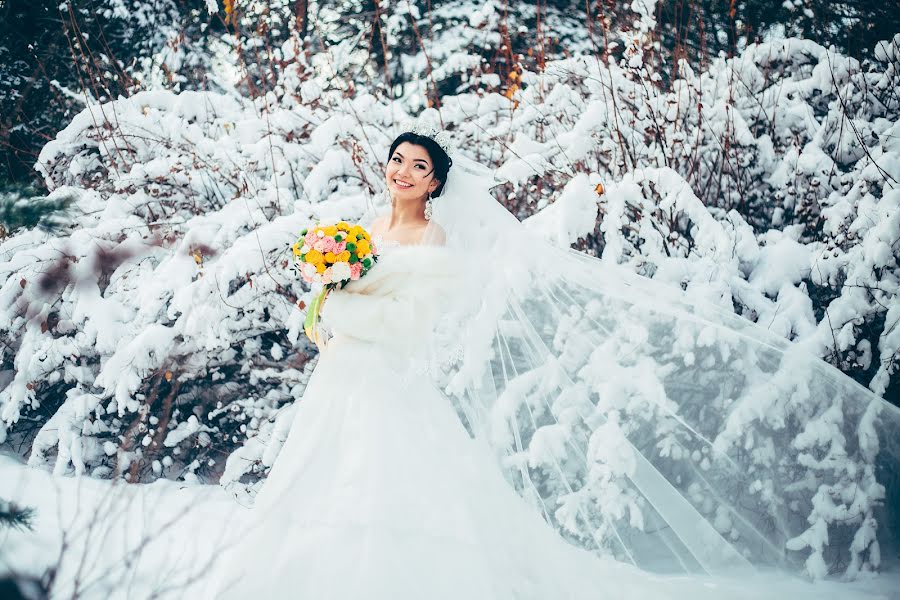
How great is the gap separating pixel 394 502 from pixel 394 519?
0.05 m

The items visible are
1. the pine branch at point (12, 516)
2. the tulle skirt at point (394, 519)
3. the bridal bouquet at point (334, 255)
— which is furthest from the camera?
the bridal bouquet at point (334, 255)

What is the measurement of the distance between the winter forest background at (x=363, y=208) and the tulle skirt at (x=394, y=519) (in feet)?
4.06

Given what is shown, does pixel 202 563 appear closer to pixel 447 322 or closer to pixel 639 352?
pixel 447 322

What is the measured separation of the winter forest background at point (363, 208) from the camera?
3.06m

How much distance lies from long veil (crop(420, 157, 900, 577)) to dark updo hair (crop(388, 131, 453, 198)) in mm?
230

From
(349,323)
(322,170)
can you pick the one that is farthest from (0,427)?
(349,323)

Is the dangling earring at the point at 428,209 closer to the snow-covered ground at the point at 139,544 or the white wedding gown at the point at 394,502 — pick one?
the white wedding gown at the point at 394,502

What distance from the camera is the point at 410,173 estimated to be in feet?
8.41

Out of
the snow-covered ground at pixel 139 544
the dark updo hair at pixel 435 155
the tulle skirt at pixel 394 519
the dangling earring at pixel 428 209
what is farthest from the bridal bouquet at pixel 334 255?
the snow-covered ground at pixel 139 544

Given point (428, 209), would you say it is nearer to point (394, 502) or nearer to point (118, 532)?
point (394, 502)

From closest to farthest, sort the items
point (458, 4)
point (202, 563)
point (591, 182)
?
point (202, 563) < point (591, 182) < point (458, 4)

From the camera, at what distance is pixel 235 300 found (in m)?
3.47

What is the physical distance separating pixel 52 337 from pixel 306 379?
5.32 ft

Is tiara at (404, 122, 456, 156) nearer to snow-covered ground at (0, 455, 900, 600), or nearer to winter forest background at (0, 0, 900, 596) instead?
winter forest background at (0, 0, 900, 596)
